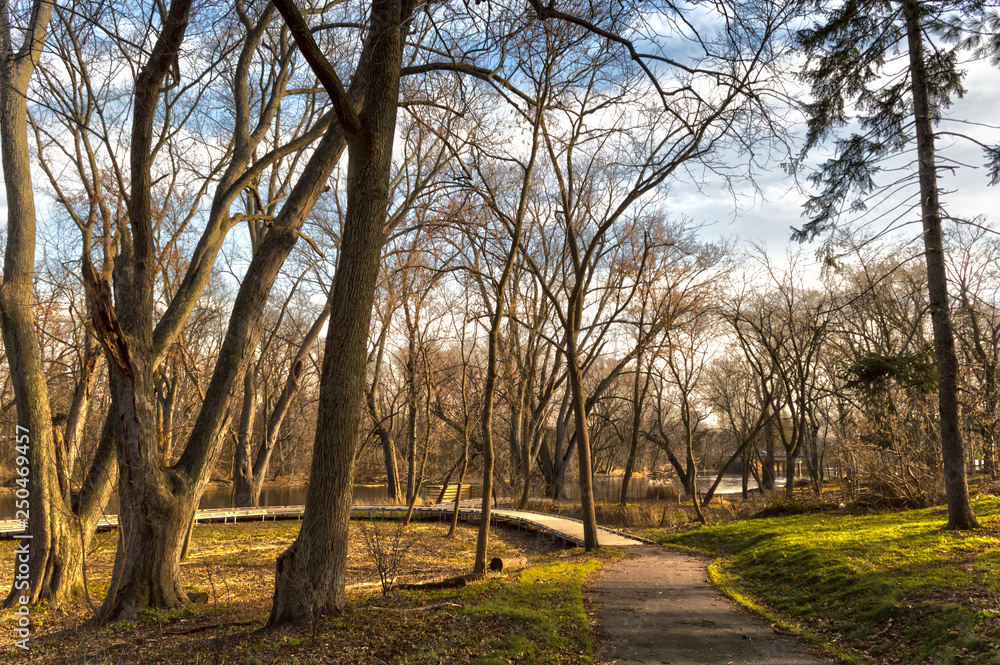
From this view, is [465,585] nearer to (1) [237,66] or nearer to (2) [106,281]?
(2) [106,281]

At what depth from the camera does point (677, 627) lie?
233 inches

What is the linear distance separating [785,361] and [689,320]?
10366 millimetres

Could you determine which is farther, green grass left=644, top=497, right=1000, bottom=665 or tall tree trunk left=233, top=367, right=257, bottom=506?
tall tree trunk left=233, top=367, right=257, bottom=506

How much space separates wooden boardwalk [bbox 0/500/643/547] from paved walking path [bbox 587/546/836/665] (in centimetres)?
A: 398

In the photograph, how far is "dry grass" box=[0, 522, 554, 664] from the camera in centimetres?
474

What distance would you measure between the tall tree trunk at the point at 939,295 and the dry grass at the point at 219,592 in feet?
22.7

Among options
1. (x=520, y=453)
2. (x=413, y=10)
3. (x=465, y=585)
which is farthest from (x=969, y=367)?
(x=520, y=453)

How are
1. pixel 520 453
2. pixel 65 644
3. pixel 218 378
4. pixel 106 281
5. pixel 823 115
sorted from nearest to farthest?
pixel 65 644, pixel 106 281, pixel 218 378, pixel 823 115, pixel 520 453

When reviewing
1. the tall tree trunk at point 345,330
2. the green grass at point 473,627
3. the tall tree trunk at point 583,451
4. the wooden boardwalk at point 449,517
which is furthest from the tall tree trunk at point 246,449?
the tall tree trunk at point 345,330

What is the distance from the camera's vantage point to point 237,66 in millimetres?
9328

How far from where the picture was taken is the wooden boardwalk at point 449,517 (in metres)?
13.4

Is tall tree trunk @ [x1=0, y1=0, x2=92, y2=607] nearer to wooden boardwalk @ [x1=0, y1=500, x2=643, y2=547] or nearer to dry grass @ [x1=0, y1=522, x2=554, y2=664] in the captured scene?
dry grass @ [x1=0, y1=522, x2=554, y2=664]

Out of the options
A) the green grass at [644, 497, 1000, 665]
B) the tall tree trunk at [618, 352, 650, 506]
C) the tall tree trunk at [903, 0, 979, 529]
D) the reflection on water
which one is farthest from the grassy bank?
the reflection on water

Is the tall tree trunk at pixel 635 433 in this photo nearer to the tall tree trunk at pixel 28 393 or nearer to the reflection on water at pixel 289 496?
the reflection on water at pixel 289 496
